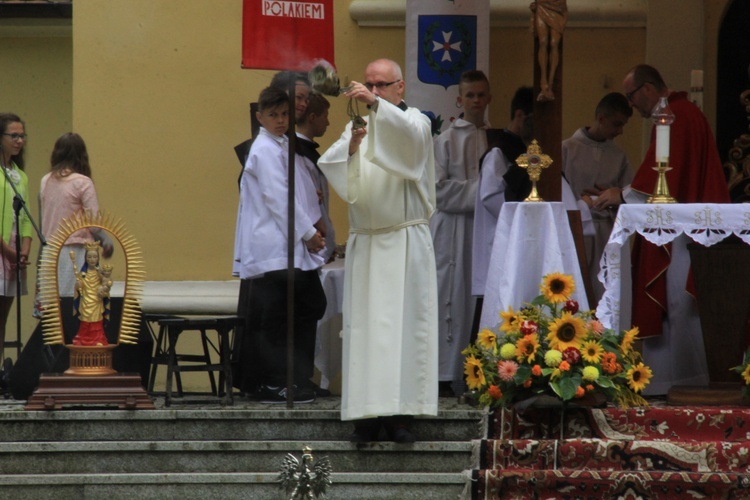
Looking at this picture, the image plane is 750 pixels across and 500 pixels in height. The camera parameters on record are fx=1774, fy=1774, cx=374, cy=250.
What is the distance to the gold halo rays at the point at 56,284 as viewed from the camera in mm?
10281

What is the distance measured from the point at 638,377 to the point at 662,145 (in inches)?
53.0

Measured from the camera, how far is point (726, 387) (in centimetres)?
973

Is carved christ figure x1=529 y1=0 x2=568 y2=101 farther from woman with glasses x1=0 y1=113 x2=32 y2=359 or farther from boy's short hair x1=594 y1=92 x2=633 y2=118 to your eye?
woman with glasses x1=0 y1=113 x2=32 y2=359

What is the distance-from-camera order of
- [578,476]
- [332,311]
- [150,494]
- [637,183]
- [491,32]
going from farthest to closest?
1. [491,32]
2. [332,311]
3. [637,183]
4. [150,494]
5. [578,476]

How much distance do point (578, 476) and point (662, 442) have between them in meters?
0.49

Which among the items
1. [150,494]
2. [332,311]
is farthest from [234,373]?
[150,494]

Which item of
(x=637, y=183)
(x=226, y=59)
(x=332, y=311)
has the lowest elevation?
(x=332, y=311)

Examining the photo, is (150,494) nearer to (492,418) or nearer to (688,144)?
(492,418)

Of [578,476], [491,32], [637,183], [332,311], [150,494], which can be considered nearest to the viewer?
[578,476]

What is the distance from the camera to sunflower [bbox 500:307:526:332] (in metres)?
9.45

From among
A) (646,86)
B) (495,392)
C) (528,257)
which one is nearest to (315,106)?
(528,257)

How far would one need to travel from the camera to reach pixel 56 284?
33.9 feet

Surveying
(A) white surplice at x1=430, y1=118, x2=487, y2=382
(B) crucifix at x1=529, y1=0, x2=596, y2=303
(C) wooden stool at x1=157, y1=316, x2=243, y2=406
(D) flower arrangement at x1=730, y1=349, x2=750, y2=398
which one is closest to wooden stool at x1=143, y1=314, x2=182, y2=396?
(C) wooden stool at x1=157, y1=316, x2=243, y2=406

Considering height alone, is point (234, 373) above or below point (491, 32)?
below
